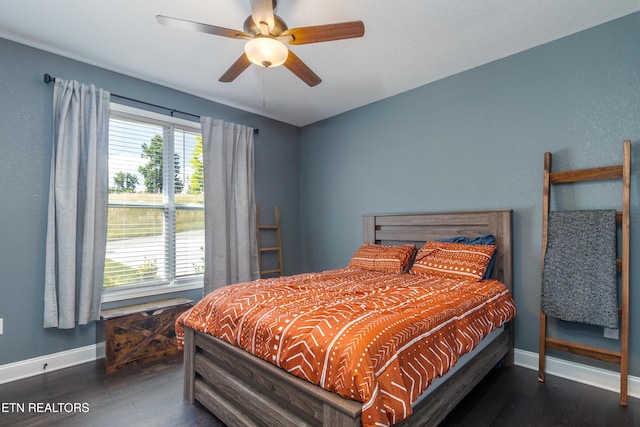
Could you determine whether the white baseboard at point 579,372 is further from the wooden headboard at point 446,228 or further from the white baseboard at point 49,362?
the white baseboard at point 49,362

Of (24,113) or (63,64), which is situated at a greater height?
(63,64)

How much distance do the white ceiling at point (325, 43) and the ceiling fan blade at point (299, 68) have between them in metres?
0.32

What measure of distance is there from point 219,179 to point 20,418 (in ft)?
7.80

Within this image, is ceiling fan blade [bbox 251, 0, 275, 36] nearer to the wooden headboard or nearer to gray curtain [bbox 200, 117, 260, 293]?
gray curtain [bbox 200, 117, 260, 293]

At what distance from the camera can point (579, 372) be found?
92.6 inches

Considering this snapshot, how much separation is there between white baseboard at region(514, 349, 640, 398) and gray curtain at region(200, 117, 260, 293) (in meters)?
2.73

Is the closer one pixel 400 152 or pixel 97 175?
pixel 97 175

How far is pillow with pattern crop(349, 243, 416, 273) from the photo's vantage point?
302 centimetres

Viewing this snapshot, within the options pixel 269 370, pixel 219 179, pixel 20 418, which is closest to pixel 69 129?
pixel 219 179

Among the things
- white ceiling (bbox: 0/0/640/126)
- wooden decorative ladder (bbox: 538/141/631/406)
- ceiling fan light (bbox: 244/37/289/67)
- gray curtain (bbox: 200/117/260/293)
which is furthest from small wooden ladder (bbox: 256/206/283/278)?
wooden decorative ladder (bbox: 538/141/631/406)

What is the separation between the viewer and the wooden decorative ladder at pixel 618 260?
208 centimetres

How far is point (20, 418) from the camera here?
1917 millimetres

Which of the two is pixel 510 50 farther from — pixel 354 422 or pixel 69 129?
pixel 69 129

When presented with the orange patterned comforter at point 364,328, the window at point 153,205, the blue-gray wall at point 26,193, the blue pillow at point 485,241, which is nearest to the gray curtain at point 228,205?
the window at point 153,205
